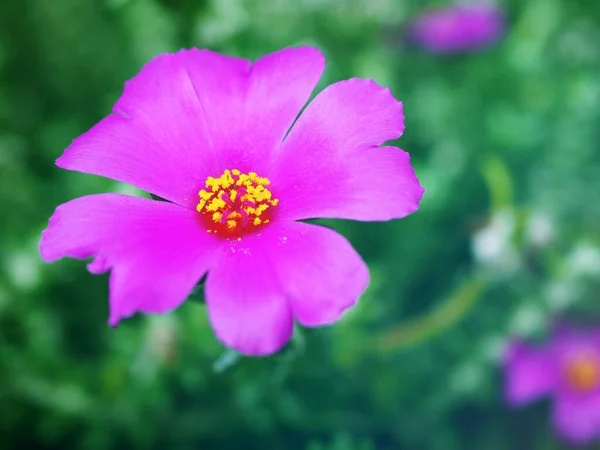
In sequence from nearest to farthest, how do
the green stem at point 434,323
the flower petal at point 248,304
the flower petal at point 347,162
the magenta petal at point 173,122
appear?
the flower petal at point 248,304 < the flower petal at point 347,162 < the magenta petal at point 173,122 < the green stem at point 434,323

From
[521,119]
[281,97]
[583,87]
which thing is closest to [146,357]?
[281,97]

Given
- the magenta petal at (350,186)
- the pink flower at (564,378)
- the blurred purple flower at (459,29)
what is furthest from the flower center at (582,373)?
the magenta petal at (350,186)

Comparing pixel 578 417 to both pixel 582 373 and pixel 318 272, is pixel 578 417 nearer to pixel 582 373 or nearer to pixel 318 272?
pixel 582 373

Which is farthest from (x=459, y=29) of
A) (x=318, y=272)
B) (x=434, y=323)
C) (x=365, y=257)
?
(x=318, y=272)

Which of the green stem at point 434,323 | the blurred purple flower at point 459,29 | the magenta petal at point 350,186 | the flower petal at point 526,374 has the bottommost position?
the flower petal at point 526,374

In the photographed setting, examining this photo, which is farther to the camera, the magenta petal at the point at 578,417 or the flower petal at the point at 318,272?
the magenta petal at the point at 578,417

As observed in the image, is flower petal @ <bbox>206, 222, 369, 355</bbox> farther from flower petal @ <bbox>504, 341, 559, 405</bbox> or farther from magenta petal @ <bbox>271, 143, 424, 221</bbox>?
flower petal @ <bbox>504, 341, 559, 405</bbox>

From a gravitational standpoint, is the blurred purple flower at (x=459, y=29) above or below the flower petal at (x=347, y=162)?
below

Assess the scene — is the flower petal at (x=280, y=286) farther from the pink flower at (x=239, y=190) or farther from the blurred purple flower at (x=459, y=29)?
the blurred purple flower at (x=459, y=29)
